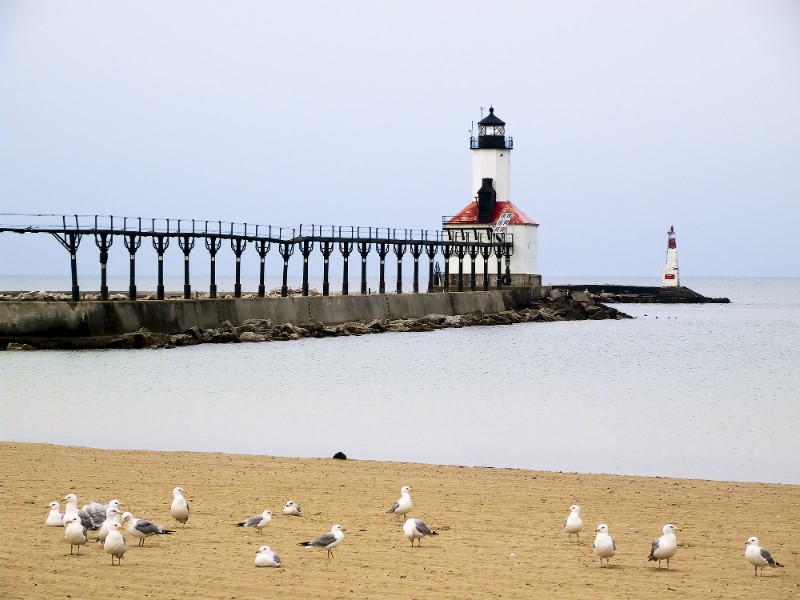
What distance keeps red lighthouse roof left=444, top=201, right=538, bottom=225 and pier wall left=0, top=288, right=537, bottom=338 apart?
5.44 metres

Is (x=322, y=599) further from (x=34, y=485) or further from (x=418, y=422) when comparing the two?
(x=418, y=422)

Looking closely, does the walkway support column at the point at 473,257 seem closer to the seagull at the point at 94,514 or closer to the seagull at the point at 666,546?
the seagull at the point at 94,514

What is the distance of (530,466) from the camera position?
1731 centimetres

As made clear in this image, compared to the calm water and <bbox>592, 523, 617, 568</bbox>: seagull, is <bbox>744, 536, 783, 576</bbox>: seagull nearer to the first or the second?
<bbox>592, 523, 617, 568</bbox>: seagull

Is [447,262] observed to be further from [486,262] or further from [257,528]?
[257,528]

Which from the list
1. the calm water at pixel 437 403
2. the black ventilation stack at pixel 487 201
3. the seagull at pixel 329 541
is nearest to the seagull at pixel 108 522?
the seagull at pixel 329 541

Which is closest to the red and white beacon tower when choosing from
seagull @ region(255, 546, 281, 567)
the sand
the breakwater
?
the breakwater

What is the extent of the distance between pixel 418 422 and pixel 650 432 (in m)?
4.51

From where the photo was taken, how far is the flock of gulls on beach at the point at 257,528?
9.38 metres

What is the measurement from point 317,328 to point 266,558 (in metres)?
37.4

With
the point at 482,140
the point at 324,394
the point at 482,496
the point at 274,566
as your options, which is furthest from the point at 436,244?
the point at 274,566

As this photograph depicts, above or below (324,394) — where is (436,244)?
above

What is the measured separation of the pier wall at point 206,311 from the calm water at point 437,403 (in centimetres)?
143

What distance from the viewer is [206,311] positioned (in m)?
42.2
